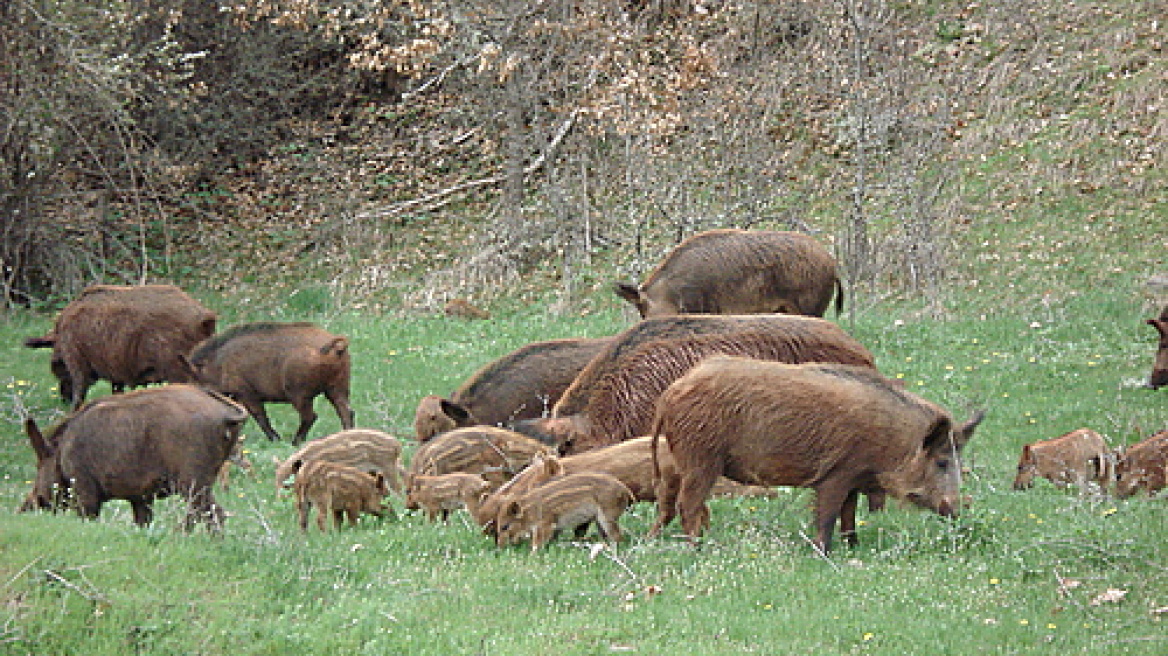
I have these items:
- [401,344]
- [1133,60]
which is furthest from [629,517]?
[1133,60]

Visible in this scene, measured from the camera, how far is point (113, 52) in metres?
25.2

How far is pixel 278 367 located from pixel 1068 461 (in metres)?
7.80

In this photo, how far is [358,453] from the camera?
1116 cm

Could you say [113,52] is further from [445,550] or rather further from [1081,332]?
[445,550]

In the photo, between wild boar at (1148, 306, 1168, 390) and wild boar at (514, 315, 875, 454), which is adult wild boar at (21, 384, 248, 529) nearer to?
wild boar at (514, 315, 875, 454)

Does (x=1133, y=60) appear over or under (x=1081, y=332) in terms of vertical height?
over

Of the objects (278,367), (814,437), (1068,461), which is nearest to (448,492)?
(814,437)

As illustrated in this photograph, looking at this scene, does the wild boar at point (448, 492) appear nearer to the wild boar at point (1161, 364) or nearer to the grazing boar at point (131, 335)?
the grazing boar at point (131, 335)

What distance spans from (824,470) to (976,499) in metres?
2.01

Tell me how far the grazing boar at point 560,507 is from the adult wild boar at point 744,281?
6442 millimetres

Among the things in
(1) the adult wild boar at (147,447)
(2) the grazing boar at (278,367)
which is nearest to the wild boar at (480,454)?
(1) the adult wild boar at (147,447)

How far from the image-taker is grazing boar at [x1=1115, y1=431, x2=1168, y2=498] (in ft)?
37.1

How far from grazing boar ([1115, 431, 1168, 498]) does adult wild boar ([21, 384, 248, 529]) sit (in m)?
6.63

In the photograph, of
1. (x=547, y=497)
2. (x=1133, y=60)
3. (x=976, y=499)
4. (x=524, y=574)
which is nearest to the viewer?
(x=524, y=574)
